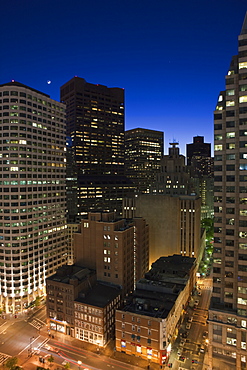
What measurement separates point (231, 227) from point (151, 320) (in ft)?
110

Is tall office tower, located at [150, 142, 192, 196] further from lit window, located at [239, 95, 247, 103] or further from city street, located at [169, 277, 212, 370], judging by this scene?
lit window, located at [239, 95, 247, 103]

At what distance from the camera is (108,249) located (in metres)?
97.2

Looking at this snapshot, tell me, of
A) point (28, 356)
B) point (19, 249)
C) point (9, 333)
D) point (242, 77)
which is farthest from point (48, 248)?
point (242, 77)

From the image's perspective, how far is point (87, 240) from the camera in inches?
4048

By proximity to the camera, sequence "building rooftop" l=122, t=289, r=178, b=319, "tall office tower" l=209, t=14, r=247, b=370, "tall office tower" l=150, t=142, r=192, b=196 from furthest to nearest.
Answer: "tall office tower" l=150, t=142, r=192, b=196 → "building rooftop" l=122, t=289, r=178, b=319 → "tall office tower" l=209, t=14, r=247, b=370

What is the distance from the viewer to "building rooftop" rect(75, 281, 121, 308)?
83500mm

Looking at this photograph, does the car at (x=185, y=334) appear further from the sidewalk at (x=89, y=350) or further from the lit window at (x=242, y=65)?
the lit window at (x=242, y=65)

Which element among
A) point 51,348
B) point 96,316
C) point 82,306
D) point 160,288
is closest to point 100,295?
point 82,306

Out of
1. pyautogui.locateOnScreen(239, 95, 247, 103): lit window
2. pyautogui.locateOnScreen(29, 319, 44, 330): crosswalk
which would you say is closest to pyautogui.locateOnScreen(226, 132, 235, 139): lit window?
pyautogui.locateOnScreen(239, 95, 247, 103): lit window

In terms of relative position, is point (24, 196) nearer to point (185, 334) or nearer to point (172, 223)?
point (172, 223)

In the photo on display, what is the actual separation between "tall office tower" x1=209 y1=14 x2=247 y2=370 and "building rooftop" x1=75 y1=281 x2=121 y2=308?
3242 centimetres

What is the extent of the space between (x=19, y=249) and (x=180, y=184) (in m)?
92.9

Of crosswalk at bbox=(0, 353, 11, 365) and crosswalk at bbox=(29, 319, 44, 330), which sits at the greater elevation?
crosswalk at bbox=(0, 353, 11, 365)

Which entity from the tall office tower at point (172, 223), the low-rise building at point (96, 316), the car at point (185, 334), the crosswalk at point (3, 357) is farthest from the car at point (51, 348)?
the tall office tower at point (172, 223)
